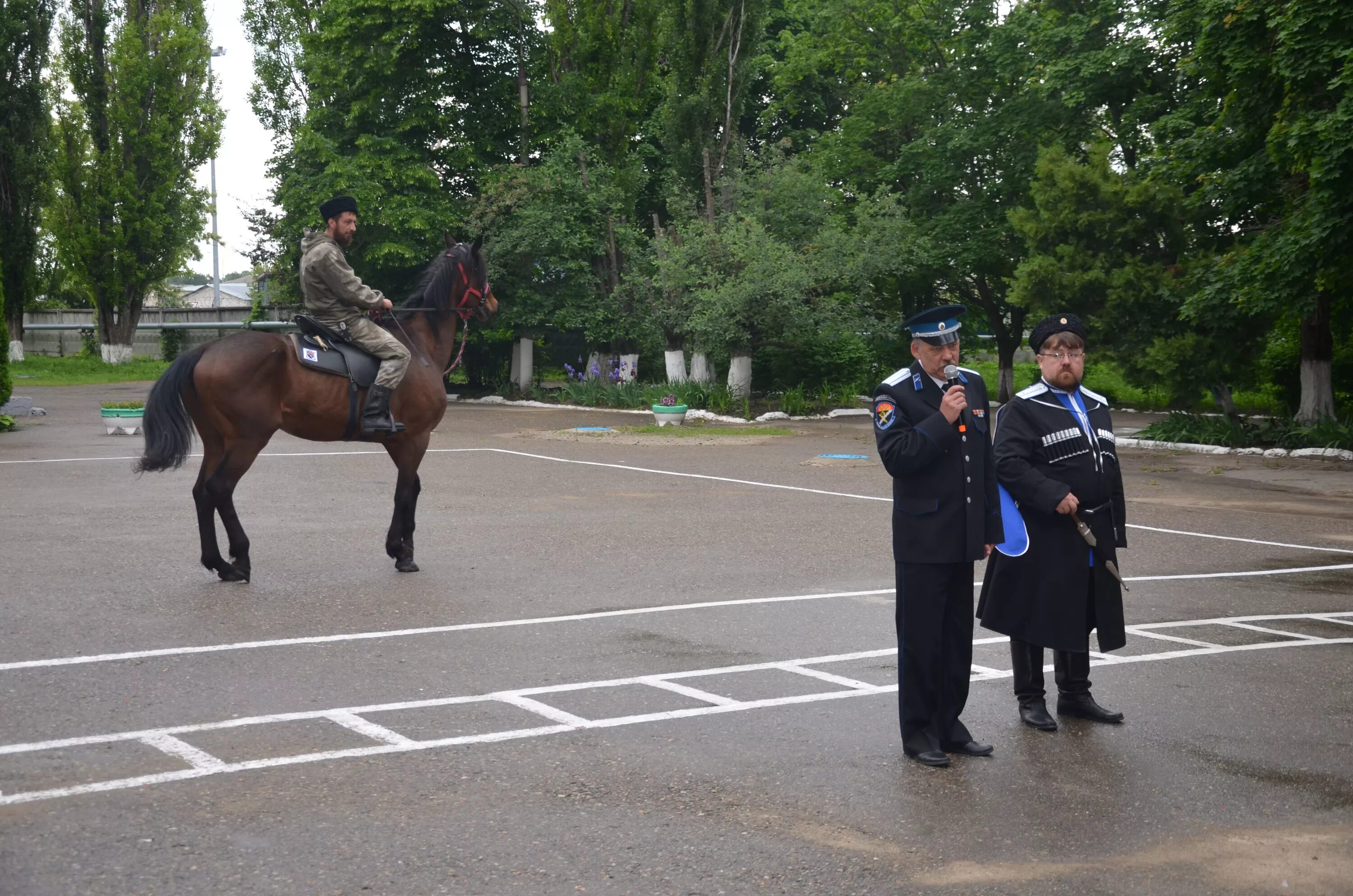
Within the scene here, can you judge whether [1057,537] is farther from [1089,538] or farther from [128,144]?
[128,144]

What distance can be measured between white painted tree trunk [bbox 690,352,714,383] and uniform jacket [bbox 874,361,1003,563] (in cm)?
3083

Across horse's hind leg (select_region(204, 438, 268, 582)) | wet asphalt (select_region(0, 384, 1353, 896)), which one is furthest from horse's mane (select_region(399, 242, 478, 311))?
wet asphalt (select_region(0, 384, 1353, 896))

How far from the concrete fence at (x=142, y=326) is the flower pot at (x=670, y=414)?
3641cm

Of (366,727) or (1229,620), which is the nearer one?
(366,727)

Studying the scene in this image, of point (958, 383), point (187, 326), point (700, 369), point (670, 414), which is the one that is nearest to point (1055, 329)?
point (958, 383)

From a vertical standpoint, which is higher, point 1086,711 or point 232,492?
point 232,492

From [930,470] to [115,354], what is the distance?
5708 centimetres

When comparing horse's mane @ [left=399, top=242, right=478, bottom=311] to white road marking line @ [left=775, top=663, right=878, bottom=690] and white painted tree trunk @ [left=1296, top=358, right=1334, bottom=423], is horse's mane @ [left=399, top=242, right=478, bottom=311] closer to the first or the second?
white road marking line @ [left=775, top=663, right=878, bottom=690]

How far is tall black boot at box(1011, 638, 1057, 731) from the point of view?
6.75 meters

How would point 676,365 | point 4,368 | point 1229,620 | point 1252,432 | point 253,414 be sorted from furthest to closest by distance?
point 676,365 < point 4,368 < point 1252,432 < point 253,414 < point 1229,620

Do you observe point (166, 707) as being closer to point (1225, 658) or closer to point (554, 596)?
point (554, 596)

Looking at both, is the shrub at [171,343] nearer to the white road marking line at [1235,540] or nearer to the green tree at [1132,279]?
the green tree at [1132,279]

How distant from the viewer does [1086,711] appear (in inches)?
269

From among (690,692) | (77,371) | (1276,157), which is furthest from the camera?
(77,371)
